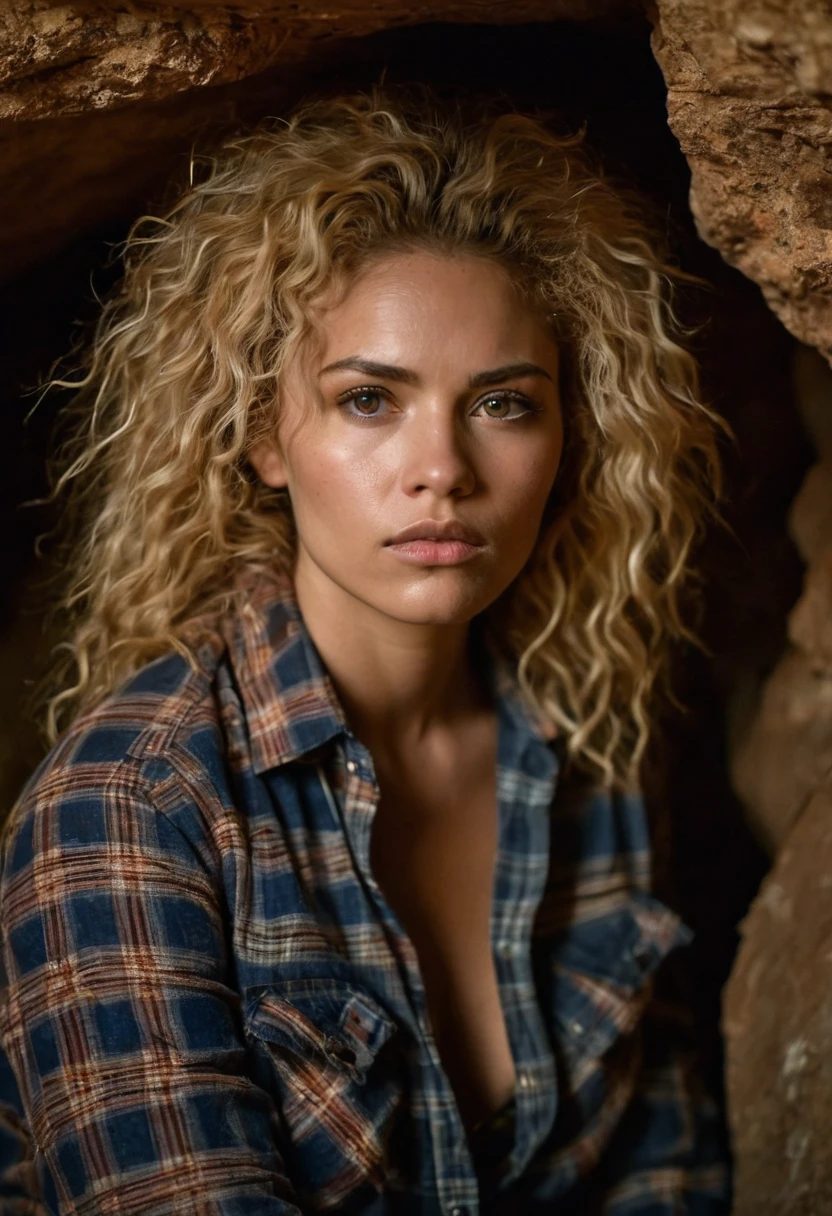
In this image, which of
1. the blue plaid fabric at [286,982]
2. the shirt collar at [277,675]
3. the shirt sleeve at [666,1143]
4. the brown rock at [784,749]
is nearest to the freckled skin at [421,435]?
the shirt collar at [277,675]

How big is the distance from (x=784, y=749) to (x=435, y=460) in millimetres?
1020

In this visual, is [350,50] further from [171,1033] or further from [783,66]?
[171,1033]

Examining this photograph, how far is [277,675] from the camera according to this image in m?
1.86

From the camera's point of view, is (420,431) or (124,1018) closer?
(124,1018)

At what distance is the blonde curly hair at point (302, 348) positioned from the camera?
1.80m

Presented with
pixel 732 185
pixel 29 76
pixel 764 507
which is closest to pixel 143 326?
pixel 29 76

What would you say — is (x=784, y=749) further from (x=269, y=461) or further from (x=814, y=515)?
(x=269, y=461)

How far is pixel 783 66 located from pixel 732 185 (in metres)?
0.21

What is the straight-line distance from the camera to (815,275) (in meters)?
1.52

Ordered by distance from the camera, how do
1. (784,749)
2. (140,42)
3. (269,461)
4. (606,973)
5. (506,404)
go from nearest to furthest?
(140,42) → (506,404) → (269,461) → (606,973) → (784,749)

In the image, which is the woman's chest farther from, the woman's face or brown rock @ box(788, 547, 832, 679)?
brown rock @ box(788, 547, 832, 679)

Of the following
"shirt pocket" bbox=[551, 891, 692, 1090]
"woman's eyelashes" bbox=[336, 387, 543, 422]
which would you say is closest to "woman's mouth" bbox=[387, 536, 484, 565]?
"woman's eyelashes" bbox=[336, 387, 543, 422]

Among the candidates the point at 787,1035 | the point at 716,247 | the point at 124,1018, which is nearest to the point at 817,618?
the point at 787,1035

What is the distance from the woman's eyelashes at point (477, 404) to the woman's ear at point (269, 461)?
6.9 inches
